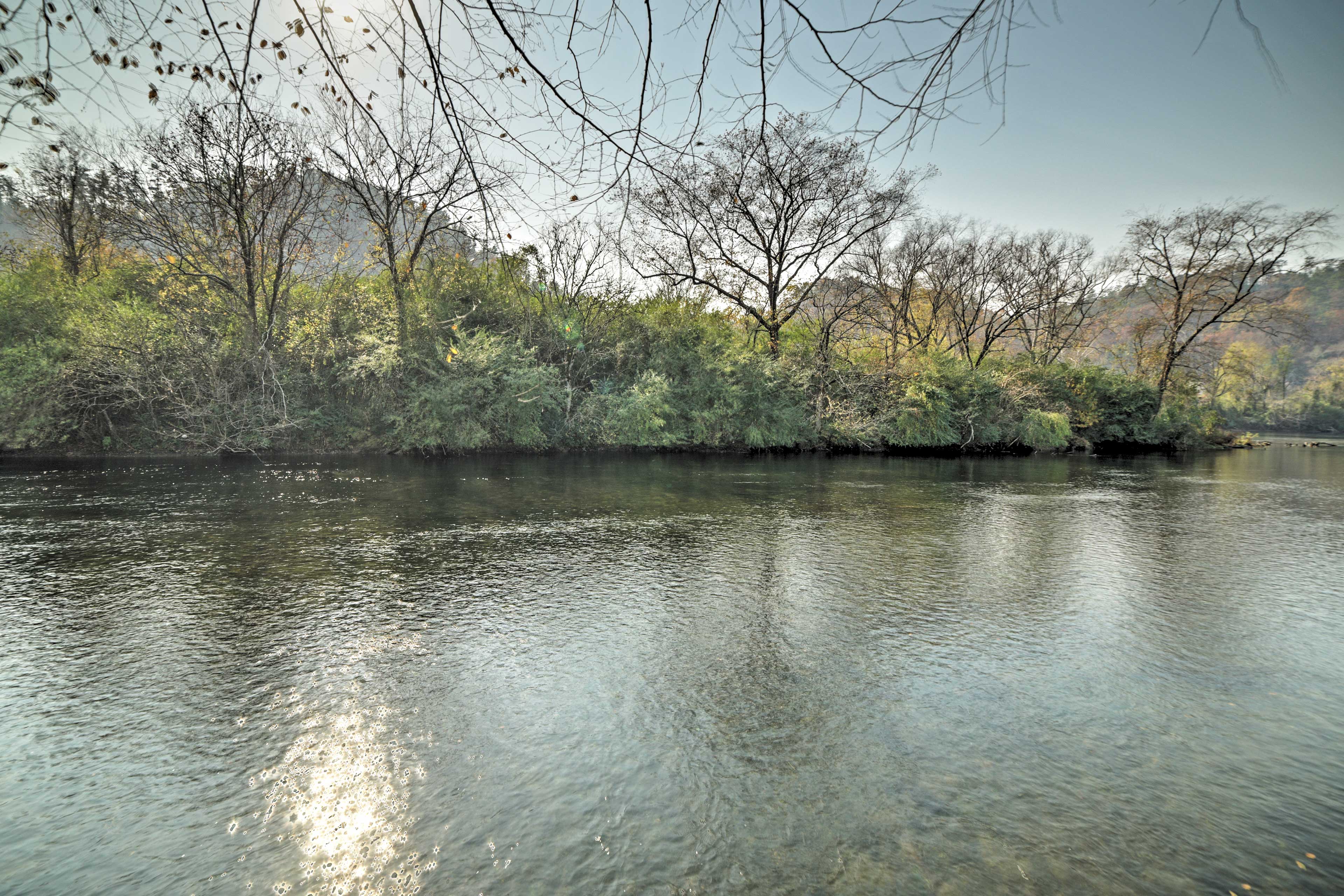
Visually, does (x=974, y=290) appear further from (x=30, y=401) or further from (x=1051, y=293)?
(x=30, y=401)

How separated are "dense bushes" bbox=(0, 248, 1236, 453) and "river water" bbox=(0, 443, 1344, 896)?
10.1 meters

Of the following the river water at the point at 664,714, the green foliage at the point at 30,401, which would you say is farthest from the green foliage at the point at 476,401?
the river water at the point at 664,714

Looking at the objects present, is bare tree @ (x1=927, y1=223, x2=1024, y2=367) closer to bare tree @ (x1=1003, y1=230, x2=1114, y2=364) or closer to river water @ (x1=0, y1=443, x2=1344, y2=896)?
bare tree @ (x1=1003, y1=230, x2=1114, y2=364)

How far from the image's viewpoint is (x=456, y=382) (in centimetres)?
2042

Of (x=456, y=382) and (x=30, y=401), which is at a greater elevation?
(x=456, y=382)

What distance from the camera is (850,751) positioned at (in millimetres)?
3479

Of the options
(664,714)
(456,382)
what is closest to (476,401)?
(456,382)

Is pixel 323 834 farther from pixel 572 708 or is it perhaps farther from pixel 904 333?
pixel 904 333

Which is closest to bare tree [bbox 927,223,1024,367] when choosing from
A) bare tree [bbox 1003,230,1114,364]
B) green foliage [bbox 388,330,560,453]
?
bare tree [bbox 1003,230,1114,364]

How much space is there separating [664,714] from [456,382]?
60.0 ft

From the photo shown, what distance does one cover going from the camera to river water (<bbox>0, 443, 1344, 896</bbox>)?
267 centimetres

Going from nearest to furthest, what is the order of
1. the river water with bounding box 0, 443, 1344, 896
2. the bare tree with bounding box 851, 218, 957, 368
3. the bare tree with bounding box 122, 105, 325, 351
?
1. the river water with bounding box 0, 443, 1344, 896
2. the bare tree with bounding box 122, 105, 325, 351
3. the bare tree with bounding box 851, 218, 957, 368

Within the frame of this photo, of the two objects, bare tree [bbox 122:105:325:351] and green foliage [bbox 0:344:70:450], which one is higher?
bare tree [bbox 122:105:325:351]

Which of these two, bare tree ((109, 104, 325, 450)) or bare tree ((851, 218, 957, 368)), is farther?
bare tree ((851, 218, 957, 368))
